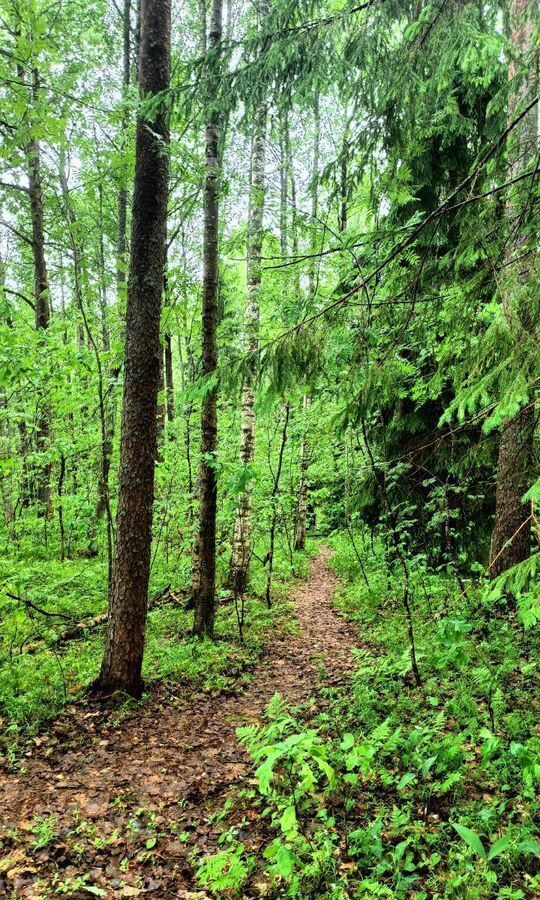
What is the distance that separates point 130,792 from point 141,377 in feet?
12.8

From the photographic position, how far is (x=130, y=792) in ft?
13.3

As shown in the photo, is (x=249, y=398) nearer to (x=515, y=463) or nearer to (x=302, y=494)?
(x=515, y=463)

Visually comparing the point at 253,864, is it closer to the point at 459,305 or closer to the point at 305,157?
the point at 459,305

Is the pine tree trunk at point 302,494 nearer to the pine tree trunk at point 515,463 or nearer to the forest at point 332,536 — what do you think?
the forest at point 332,536

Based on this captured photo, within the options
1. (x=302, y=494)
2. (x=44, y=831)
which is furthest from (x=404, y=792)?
(x=302, y=494)

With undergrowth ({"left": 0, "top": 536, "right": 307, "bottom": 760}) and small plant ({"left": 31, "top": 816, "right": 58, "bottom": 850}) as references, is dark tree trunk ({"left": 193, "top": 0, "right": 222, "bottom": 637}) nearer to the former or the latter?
undergrowth ({"left": 0, "top": 536, "right": 307, "bottom": 760})

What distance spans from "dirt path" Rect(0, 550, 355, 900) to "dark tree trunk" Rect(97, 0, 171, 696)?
65 centimetres

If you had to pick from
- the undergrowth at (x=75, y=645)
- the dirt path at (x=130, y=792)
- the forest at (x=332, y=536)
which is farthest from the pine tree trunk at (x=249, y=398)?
the dirt path at (x=130, y=792)

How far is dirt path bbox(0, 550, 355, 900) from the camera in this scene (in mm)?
3186

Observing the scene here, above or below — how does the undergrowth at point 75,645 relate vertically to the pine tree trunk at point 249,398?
below

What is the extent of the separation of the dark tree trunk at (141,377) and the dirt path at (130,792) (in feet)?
2.12

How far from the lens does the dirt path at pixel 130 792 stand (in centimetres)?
319

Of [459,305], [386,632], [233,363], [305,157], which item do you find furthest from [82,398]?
[305,157]

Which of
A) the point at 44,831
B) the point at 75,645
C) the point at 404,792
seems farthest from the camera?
the point at 75,645
